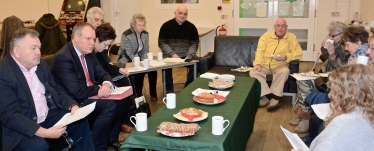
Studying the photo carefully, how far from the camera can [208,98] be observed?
3.02m

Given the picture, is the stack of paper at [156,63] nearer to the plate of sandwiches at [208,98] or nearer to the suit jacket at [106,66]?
the suit jacket at [106,66]

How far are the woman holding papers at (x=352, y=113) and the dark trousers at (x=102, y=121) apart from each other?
6.48 ft

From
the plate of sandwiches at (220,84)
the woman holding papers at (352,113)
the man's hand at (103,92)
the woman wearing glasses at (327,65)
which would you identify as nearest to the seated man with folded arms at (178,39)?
the woman wearing glasses at (327,65)

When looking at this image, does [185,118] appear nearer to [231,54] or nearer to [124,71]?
[124,71]

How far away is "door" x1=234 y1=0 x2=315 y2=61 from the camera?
25.5ft

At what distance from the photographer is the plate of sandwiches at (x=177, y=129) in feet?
7.78

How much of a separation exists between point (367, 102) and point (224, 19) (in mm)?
6465

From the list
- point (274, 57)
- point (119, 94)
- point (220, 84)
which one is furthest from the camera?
point (274, 57)

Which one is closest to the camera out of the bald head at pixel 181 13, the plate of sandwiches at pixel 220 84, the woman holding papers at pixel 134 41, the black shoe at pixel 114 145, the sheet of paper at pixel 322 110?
the sheet of paper at pixel 322 110

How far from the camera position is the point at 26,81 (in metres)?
2.75

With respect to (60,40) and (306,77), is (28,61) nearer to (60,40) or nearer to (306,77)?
(306,77)

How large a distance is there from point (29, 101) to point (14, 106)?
139 millimetres

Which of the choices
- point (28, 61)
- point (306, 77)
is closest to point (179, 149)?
point (28, 61)

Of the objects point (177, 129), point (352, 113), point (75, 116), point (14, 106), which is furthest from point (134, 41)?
point (352, 113)
